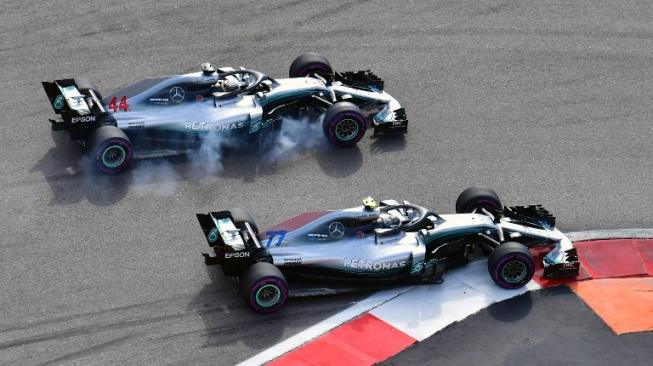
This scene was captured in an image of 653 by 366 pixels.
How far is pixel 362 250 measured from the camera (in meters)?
16.7

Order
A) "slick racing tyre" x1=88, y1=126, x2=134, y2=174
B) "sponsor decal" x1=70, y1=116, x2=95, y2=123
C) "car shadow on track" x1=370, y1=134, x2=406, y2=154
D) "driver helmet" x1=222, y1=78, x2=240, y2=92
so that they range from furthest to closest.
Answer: "car shadow on track" x1=370, y1=134, x2=406, y2=154, "driver helmet" x1=222, y1=78, x2=240, y2=92, "sponsor decal" x1=70, y1=116, x2=95, y2=123, "slick racing tyre" x1=88, y1=126, x2=134, y2=174

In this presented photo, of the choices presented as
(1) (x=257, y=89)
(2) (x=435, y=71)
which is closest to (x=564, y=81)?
(2) (x=435, y=71)

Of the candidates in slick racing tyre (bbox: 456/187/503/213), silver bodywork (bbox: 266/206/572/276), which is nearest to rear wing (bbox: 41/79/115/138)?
silver bodywork (bbox: 266/206/572/276)

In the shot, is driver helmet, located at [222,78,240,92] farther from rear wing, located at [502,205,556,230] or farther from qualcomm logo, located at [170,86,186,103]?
rear wing, located at [502,205,556,230]

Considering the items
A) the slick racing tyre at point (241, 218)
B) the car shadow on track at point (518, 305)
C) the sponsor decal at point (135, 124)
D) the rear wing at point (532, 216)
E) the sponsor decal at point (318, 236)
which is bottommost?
the car shadow on track at point (518, 305)

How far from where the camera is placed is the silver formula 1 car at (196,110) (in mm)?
19031

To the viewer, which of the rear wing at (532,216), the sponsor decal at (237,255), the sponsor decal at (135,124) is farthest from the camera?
the sponsor decal at (135,124)

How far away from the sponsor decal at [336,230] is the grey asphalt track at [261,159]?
3.32ft

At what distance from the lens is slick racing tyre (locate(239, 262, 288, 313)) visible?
15767 mm

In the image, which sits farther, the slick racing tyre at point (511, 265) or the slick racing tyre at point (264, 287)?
the slick racing tyre at point (511, 265)

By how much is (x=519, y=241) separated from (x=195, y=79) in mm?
6626

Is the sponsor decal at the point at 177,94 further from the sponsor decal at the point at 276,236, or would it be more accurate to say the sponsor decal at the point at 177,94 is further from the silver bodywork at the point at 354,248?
the silver bodywork at the point at 354,248

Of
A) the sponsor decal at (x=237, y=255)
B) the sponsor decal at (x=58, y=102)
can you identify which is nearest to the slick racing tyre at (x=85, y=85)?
the sponsor decal at (x=58, y=102)

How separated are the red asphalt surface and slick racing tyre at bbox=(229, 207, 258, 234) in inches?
85.4
